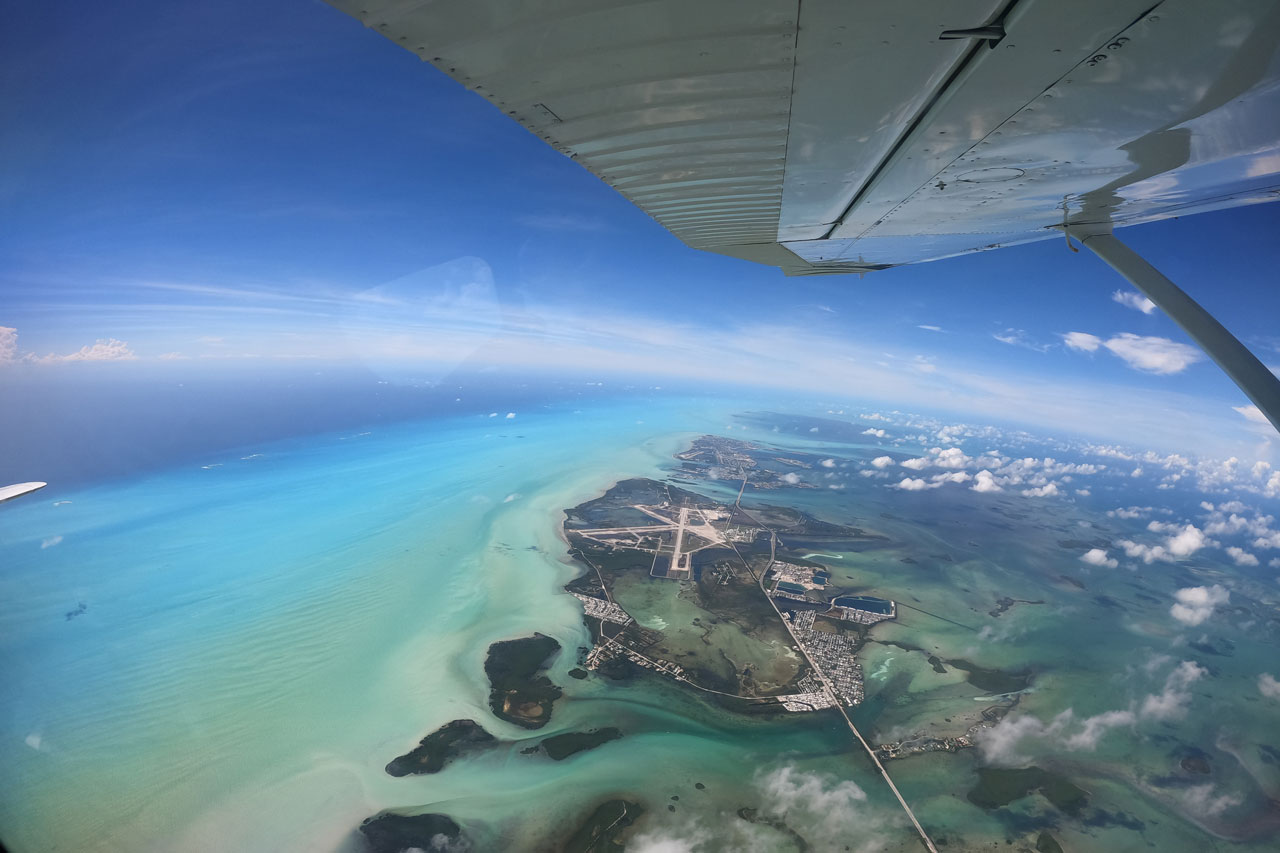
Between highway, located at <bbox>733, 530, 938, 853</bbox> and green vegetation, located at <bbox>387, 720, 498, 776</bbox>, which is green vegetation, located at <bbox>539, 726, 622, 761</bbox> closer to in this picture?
green vegetation, located at <bbox>387, 720, 498, 776</bbox>

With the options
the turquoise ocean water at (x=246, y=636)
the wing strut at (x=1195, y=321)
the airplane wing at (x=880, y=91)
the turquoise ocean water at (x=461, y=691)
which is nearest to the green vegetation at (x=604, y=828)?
the turquoise ocean water at (x=461, y=691)

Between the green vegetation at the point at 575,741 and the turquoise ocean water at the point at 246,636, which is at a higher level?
the green vegetation at the point at 575,741

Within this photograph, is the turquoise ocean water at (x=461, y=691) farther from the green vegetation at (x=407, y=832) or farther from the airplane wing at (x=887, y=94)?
the airplane wing at (x=887, y=94)

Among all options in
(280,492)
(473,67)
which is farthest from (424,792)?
(280,492)

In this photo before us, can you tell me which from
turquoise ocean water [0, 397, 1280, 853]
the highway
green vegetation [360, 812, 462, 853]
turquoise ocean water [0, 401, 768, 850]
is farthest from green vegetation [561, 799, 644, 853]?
the highway

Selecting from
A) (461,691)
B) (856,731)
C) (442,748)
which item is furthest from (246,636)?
(856,731)

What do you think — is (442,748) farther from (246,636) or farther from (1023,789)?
(1023,789)

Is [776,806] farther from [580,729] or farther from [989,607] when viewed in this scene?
[989,607]
